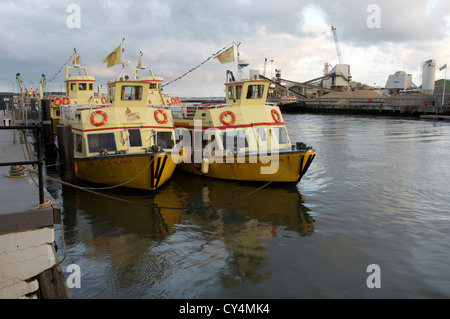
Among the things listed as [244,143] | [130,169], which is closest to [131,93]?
[130,169]

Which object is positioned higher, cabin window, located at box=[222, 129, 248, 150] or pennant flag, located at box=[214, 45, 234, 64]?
pennant flag, located at box=[214, 45, 234, 64]

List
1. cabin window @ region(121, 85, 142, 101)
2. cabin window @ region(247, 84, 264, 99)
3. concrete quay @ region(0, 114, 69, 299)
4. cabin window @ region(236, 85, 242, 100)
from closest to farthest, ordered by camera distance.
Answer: concrete quay @ region(0, 114, 69, 299)
cabin window @ region(121, 85, 142, 101)
cabin window @ region(247, 84, 264, 99)
cabin window @ region(236, 85, 242, 100)

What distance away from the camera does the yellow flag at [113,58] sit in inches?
703

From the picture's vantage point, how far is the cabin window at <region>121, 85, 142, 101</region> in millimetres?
15555

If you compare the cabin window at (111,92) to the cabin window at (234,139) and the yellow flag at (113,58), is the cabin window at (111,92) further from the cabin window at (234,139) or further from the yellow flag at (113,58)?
the cabin window at (234,139)

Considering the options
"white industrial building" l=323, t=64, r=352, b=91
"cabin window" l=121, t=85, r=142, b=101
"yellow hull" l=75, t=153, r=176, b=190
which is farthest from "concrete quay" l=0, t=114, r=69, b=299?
"white industrial building" l=323, t=64, r=352, b=91

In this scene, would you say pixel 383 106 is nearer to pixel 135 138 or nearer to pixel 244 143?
pixel 244 143

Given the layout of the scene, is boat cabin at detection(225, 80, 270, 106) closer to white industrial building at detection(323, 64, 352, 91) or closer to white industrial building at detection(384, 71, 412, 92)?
white industrial building at detection(384, 71, 412, 92)

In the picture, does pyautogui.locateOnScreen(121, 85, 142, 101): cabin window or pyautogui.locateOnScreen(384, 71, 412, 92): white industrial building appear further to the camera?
pyautogui.locateOnScreen(384, 71, 412, 92): white industrial building

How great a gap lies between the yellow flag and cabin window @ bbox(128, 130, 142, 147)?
4.64 metres

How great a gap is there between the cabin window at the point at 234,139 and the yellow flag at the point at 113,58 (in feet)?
22.4

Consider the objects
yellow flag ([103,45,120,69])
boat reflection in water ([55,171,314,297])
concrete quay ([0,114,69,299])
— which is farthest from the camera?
yellow flag ([103,45,120,69])

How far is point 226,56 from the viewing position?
19.2 metres

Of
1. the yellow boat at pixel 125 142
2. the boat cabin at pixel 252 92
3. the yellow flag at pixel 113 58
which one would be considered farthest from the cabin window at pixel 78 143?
the boat cabin at pixel 252 92
